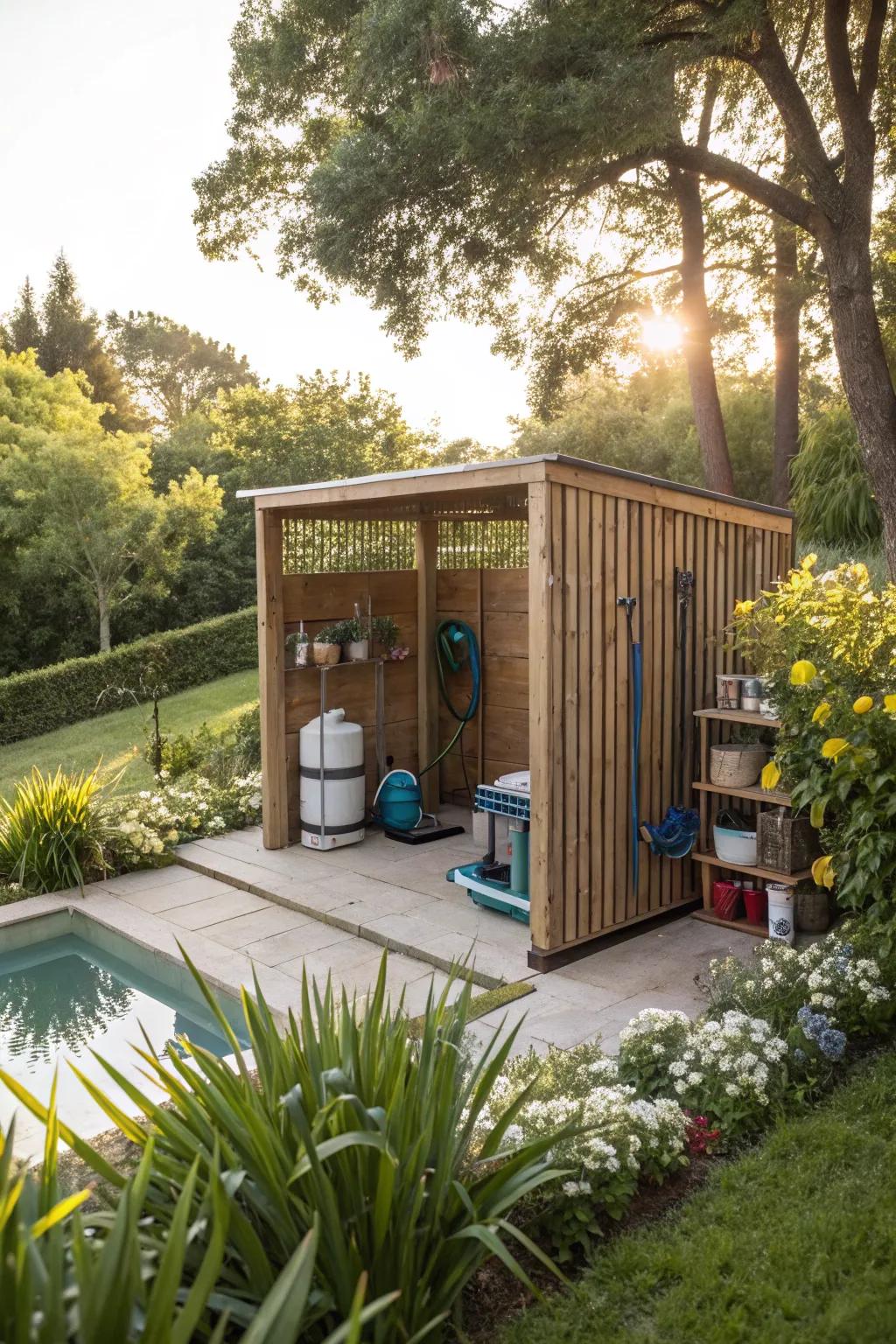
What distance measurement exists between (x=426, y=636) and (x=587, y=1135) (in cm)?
478

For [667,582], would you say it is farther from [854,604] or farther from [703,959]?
[703,959]

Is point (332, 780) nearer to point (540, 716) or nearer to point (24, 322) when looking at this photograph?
point (540, 716)

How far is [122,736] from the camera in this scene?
40.7 ft

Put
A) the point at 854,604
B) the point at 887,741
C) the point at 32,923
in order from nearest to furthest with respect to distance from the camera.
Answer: the point at 887,741 < the point at 854,604 < the point at 32,923

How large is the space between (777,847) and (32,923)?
3835 mm

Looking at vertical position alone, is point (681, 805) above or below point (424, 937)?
above

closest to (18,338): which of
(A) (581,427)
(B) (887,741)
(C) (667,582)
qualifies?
(A) (581,427)

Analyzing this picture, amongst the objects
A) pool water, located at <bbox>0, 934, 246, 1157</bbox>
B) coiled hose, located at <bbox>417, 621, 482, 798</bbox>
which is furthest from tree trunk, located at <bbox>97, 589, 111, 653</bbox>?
pool water, located at <bbox>0, 934, 246, 1157</bbox>

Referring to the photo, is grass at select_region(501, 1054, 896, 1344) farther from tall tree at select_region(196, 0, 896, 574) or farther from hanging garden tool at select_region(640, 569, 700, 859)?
tall tree at select_region(196, 0, 896, 574)

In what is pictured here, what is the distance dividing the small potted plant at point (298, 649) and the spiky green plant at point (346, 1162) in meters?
4.24

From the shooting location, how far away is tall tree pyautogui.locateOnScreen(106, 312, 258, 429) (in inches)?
1293

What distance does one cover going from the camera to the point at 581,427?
69.4 feet

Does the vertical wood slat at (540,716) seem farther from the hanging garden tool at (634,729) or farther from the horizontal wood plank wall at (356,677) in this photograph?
the horizontal wood plank wall at (356,677)

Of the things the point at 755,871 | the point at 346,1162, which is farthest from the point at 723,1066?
the point at 755,871
